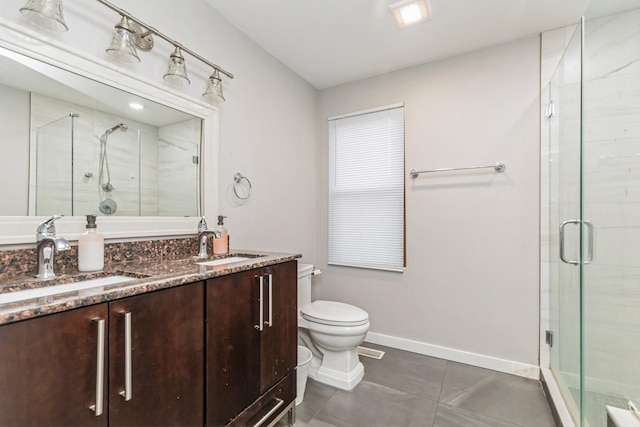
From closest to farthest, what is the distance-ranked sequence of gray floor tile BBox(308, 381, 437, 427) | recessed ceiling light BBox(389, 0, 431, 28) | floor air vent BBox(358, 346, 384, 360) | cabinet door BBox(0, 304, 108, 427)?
cabinet door BBox(0, 304, 108, 427) → gray floor tile BBox(308, 381, 437, 427) → recessed ceiling light BBox(389, 0, 431, 28) → floor air vent BBox(358, 346, 384, 360)

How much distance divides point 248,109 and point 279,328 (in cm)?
145

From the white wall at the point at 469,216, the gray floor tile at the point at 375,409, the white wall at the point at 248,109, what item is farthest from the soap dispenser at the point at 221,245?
the white wall at the point at 469,216

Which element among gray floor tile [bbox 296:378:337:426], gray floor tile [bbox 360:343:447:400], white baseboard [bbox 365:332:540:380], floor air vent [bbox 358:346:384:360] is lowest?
gray floor tile [bbox 296:378:337:426]

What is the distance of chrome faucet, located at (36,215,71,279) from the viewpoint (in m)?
1.06

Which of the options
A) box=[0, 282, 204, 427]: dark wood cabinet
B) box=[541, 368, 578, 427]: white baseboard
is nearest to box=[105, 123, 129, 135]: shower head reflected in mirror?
box=[0, 282, 204, 427]: dark wood cabinet

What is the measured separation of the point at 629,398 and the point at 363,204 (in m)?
1.93

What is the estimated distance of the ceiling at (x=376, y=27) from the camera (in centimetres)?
182

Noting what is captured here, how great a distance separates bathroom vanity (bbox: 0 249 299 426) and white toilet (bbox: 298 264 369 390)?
43 cm

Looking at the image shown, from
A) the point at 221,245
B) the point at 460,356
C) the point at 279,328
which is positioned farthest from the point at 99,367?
the point at 460,356

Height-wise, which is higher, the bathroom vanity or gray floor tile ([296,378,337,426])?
the bathroom vanity

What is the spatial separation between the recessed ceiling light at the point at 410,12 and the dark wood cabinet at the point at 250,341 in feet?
5.29

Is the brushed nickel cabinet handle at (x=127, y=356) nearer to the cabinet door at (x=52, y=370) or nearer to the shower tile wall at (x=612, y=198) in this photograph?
the cabinet door at (x=52, y=370)

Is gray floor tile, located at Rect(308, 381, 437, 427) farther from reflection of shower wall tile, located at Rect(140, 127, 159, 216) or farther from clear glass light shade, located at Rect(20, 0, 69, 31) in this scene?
clear glass light shade, located at Rect(20, 0, 69, 31)

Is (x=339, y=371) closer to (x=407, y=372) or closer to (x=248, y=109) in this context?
(x=407, y=372)
